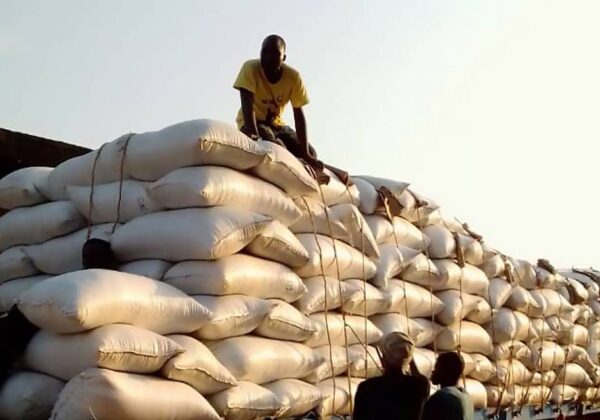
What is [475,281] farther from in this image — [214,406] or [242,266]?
[214,406]

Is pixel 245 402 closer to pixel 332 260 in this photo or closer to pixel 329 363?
pixel 329 363

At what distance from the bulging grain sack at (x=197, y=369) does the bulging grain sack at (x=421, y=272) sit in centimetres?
200

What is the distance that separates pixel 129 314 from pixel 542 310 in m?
4.41

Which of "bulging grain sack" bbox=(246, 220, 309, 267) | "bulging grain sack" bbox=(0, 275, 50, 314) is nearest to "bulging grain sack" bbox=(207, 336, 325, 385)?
"bulging grain sack" bbox=(246, 220, 309, 267)

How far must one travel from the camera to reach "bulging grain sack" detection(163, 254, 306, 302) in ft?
11.6

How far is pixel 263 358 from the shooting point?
365 centimetres

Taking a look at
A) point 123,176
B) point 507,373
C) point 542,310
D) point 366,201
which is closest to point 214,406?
point 123,176

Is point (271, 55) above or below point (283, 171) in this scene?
above

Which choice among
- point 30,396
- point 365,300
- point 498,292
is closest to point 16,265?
point 30,396

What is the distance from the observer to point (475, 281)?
19.1ft

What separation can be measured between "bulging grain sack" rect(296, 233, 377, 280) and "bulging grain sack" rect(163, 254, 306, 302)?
203 mm

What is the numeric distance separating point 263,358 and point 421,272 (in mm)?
1823

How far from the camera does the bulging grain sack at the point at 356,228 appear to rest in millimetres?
4562

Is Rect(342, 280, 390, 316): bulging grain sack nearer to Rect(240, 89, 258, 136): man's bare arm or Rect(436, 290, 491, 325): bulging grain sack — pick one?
Rect(436, 290, 491, 325): bulging grain sack
